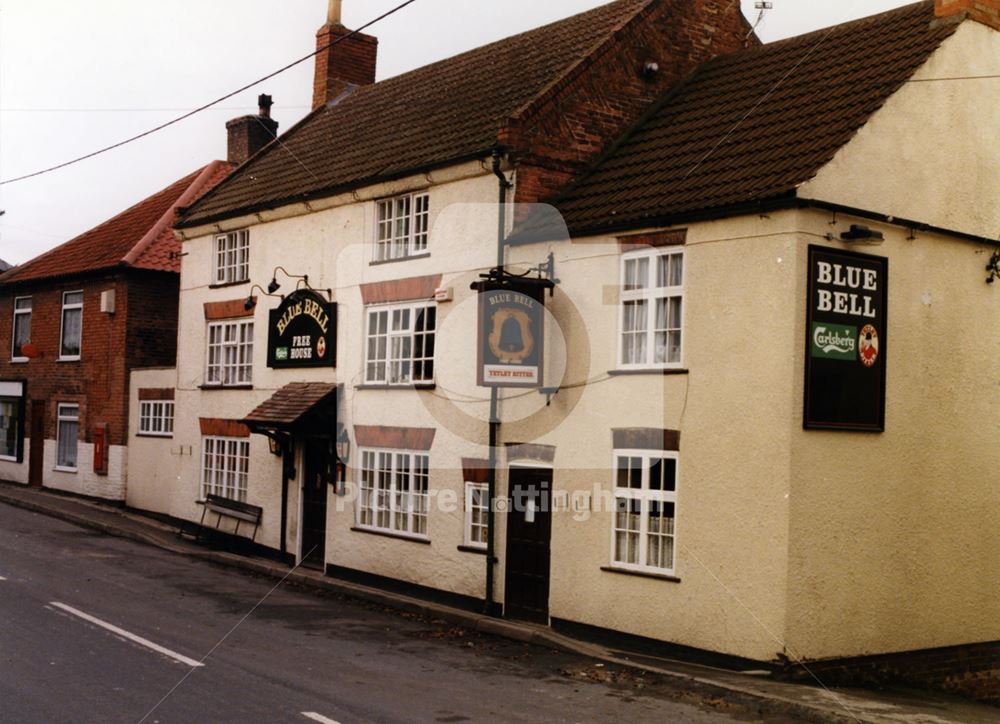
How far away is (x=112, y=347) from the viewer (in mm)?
28469

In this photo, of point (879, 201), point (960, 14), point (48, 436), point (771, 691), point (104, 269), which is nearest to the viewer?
point (771, 691)

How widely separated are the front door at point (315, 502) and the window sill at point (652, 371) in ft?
25.3

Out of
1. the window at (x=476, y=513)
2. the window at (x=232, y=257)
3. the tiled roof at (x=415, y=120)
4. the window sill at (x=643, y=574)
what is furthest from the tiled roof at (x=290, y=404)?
the window sill at (x=643, y=574)

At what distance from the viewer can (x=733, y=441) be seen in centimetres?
1348

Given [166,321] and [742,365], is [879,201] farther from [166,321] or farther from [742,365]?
[166,321]

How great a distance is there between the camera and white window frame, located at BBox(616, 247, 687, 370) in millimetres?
14414

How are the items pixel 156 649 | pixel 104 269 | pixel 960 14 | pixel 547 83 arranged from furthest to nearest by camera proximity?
1. pixel 104 269
2. pixel 547 83
3. pixel 960 14
4. pixel 156 649

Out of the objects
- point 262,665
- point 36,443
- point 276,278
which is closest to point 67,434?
point 36,443

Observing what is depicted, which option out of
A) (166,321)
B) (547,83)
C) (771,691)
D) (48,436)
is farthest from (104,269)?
(771,691)

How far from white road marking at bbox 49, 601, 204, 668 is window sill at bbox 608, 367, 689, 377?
636cm

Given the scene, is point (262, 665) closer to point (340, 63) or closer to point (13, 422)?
point (340, 63)

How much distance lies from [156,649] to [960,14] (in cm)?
1298

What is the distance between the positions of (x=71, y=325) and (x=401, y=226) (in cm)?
1482

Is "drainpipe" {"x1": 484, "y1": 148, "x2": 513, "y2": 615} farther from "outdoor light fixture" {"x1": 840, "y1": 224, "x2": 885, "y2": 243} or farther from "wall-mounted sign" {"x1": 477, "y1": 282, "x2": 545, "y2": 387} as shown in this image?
"outdoor light fixture" {"x1": 840, "y1": 224, "x2": 885, "y2": 243}
